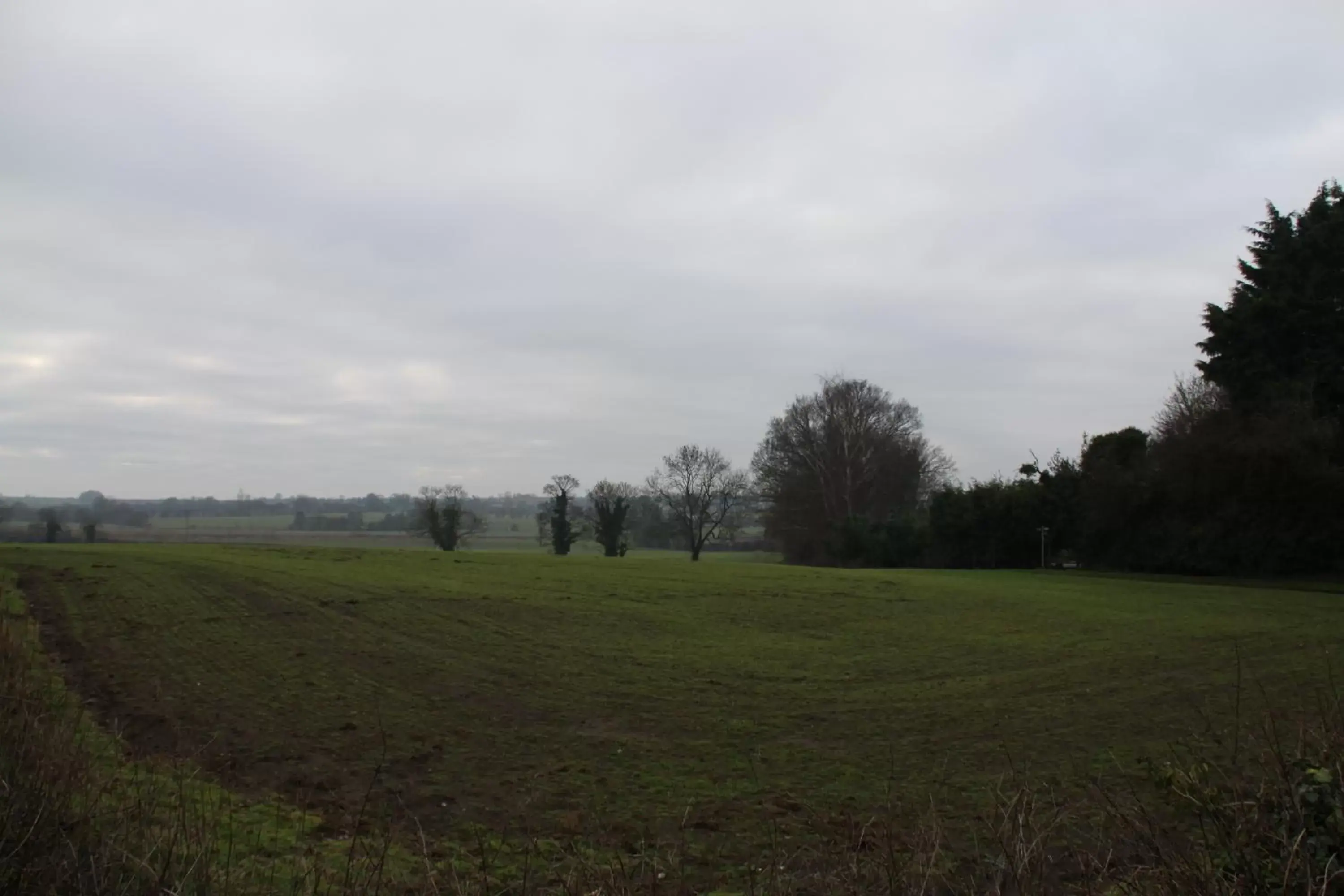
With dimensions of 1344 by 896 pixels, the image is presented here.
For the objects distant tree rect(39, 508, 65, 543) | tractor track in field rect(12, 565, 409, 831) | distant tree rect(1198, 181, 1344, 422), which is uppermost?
distant tree rect(1198, 181, 1344, 422)

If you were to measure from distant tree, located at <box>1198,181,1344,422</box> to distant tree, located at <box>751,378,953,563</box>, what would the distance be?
25176 millimetres

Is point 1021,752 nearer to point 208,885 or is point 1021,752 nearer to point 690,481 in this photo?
point 208,885

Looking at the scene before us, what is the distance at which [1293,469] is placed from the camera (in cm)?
3572

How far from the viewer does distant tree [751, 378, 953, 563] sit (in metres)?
63.7

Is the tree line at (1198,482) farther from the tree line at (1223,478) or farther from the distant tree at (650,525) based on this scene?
the distant tree at (650,525)

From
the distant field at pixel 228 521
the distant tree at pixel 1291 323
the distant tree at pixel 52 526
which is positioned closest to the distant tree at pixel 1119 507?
the distant tree at pixel 1291 323

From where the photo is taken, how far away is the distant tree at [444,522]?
220ft

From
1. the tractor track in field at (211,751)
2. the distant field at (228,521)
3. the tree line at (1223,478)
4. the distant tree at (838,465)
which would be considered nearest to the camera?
the tractor track in field at (211,751)

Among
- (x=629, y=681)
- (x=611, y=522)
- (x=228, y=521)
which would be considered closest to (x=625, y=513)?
(x=611, y=522)

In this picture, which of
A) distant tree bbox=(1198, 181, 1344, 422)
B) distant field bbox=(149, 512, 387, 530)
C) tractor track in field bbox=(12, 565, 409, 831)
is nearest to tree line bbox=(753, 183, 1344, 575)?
distant tree bbox=(1198, 181, 1344, 422)

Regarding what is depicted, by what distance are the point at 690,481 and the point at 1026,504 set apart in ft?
110

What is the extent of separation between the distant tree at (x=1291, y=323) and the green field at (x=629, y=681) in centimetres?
1185

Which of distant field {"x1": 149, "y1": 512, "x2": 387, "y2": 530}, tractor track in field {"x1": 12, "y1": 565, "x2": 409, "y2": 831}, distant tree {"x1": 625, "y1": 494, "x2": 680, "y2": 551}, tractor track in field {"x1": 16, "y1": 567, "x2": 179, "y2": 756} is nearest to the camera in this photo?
tractor track in field {"x1": 12, "y1": 565, "x2": 409, "y2": 831}

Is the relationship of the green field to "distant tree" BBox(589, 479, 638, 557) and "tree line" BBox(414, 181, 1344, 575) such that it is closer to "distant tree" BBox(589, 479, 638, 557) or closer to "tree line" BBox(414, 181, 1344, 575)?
"tree line" BBox(414, 181, 1344, 575)
